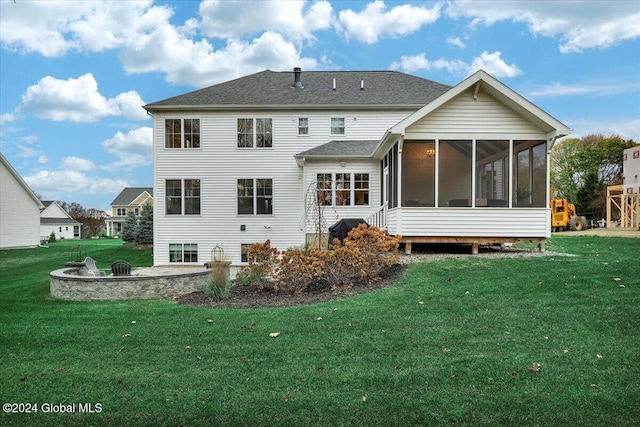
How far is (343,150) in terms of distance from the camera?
1708 cm

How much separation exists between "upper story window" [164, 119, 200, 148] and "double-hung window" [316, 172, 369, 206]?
223 inches

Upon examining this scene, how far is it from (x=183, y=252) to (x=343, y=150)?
7.81 metres

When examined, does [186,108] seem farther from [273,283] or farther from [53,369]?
[53,369]

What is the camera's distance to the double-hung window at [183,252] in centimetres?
1834

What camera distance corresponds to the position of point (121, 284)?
10.4 metres

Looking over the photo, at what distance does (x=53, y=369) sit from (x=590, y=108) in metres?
21.5

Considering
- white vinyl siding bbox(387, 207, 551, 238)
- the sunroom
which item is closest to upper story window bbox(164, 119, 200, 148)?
the sunroom

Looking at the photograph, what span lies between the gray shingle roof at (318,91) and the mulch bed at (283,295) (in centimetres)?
1022

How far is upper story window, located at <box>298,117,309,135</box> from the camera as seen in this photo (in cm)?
1847

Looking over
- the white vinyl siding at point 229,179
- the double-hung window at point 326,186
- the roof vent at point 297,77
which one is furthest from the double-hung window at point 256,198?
the roof vent at point 297,77

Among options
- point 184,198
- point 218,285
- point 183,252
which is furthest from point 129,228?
point 218,285

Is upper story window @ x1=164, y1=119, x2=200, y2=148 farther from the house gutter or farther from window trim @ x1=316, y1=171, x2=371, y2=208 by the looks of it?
window trim @ x1=316, y1=171, x2=371, y2=208

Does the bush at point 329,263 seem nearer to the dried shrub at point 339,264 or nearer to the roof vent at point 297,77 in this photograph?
the dried shrub at point 339,264

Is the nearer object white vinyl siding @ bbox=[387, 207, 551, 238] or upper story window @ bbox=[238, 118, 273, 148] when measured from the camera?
white vinyl siding @ bbox=[387, 207, 551, 238]
